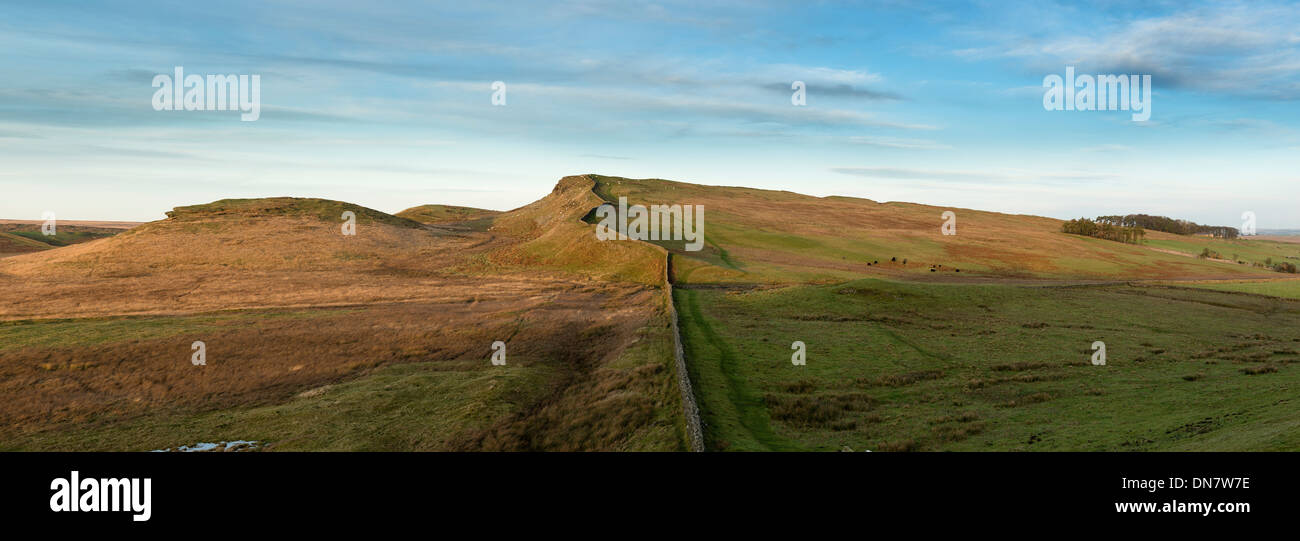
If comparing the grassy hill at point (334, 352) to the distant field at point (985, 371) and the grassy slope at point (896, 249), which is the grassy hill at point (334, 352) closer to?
the distant field at point (985, 371)

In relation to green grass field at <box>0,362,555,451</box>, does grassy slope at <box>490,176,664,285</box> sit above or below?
above

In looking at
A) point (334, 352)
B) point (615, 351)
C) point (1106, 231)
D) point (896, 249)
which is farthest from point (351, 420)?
point (1106, 231)

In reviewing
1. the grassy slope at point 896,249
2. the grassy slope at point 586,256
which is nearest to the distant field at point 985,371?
the grassy slope at point 586,256

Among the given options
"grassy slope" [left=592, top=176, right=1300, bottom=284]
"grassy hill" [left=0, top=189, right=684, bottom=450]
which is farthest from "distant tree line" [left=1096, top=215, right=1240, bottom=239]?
"grassy hill" [left=0, top=189, right=684, bottom=450]

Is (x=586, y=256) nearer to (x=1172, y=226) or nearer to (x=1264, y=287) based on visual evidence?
(x=1264, y=287)

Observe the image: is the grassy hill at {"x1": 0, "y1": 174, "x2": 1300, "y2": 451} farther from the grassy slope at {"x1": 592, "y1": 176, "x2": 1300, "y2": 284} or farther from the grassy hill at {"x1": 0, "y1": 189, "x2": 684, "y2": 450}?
the grassy slope at {"x1": 592, "y1": 176, "x2": 1300, "y2": 284}

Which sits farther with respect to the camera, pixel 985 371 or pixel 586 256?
pixel 586 256
